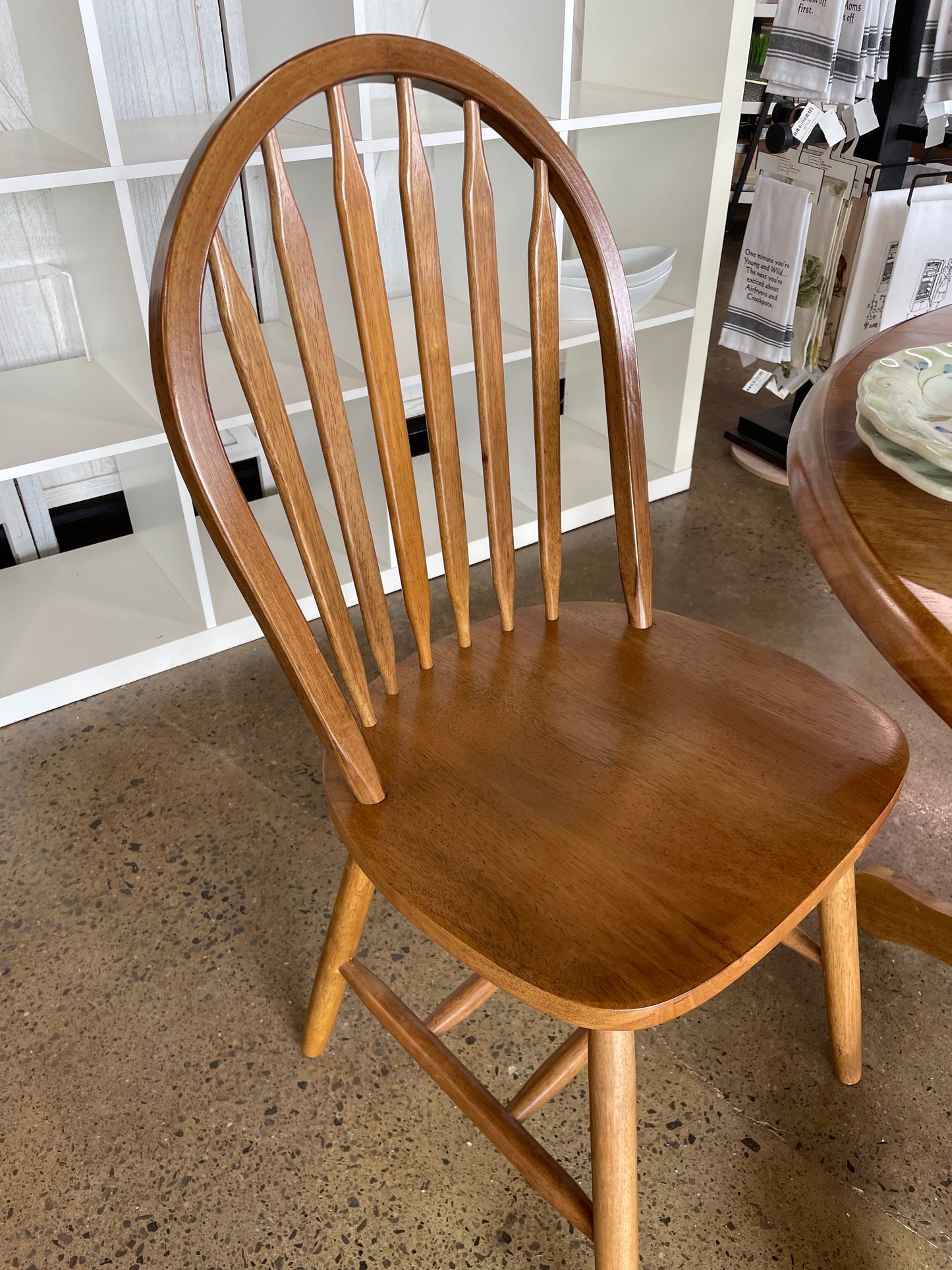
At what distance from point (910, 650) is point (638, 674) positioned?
0.35 m

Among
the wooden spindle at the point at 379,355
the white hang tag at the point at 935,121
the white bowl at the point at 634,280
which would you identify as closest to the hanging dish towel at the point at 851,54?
the white hang tag at the point at 935,121

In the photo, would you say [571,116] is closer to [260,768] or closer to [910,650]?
[260,768]

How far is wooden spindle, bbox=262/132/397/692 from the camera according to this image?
2.43ft

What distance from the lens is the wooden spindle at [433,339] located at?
0.82 meters

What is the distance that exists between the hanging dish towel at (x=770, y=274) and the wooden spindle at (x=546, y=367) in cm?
136

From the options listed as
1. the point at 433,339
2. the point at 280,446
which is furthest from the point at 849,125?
the point at 280,446

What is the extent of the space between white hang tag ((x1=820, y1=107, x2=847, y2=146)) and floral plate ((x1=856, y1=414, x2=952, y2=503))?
1515 mm

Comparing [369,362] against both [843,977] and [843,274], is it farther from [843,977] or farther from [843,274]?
[843,274]

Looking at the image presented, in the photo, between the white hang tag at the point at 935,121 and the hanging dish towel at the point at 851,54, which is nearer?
the hanging dish towel at the point at 851,54

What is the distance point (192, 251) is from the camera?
67 cm

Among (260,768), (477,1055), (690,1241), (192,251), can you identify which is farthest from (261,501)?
(690,1241)

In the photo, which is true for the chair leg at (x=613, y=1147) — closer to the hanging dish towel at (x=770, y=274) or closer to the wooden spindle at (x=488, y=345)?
the wooden spindle at (x=488, y=345)

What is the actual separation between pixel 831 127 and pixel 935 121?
0.20 m

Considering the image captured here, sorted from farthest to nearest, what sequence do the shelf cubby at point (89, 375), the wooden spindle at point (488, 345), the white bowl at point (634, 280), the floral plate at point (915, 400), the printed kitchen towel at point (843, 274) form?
the printed kitchen towel at point (843, 274) < the white bowl at point (634, 280) < the shelf cubby at point (89, 375) < the wooden spindle at point (488, 345) < the floral plate at point (915, 400)
